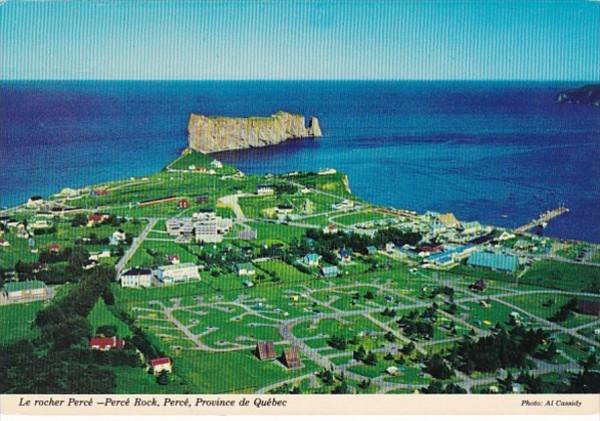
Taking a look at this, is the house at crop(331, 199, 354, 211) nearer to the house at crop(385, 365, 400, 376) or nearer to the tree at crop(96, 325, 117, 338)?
the house at crop(385, 365, 400, 376)

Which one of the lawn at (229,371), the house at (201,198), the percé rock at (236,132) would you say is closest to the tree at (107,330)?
the lawn at (229,371)

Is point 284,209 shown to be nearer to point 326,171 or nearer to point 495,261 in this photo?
point 326,171

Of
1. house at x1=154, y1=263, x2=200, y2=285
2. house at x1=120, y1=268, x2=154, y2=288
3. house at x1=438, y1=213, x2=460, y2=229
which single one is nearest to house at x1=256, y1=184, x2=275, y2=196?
house at x1=154, y1=263, x2=200, y2=285

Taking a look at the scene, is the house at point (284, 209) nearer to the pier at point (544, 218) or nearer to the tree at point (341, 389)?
the pier at point (544, 218)
